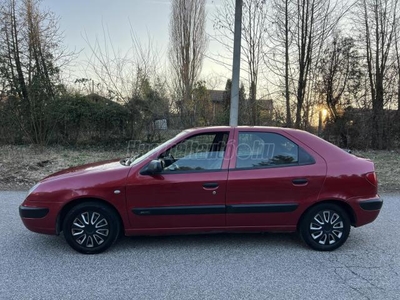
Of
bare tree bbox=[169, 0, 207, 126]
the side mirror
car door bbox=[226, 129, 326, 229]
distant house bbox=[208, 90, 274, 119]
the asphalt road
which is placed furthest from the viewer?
bare tree bbox=[169, 0, 207, 126]

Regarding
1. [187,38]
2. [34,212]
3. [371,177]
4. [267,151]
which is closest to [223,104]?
[187,38]

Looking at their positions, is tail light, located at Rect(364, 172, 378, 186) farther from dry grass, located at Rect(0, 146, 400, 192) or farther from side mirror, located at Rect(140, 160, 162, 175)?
dry grass, located at Rect(0, 146, 400, 192)

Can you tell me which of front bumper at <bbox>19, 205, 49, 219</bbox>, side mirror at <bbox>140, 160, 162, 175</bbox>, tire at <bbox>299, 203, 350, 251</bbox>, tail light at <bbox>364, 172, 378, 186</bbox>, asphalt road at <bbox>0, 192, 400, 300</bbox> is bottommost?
asphalt road at <bbox>0, 192, 400, 300</bbox>

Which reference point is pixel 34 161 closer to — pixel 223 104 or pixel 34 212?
pixel 34 212

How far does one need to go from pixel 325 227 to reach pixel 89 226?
2.87 metres

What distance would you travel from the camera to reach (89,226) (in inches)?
149

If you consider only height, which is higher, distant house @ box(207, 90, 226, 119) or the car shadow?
distant house @ box(207, 90, 226, 119)

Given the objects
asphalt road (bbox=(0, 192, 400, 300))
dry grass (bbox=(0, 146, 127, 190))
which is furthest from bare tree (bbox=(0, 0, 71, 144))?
asphalt road (bbox=(0, 192, 400, 300))

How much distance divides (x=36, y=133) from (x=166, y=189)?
10.7 m

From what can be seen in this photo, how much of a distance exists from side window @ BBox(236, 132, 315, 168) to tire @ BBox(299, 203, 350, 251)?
2.08 feet

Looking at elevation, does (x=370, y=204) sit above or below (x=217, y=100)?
below

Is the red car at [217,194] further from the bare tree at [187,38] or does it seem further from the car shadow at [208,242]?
the bare tree at [187,38]

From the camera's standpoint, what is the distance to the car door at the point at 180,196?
380 centimetres

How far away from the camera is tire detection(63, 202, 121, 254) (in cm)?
378
